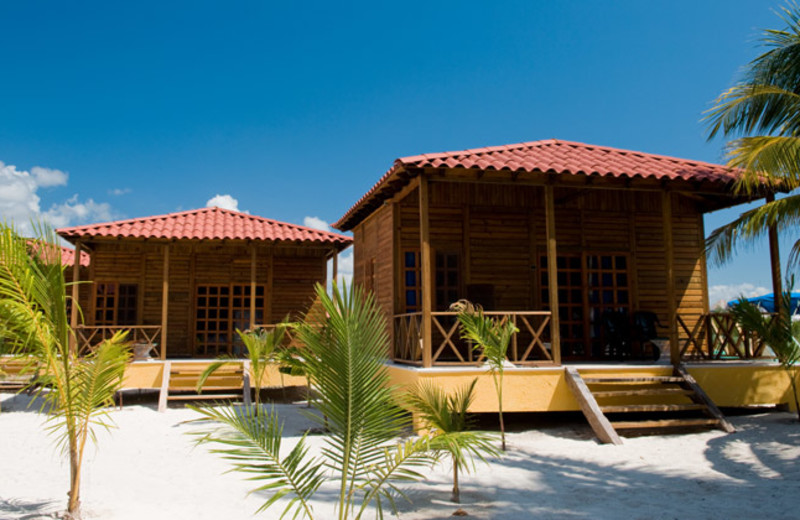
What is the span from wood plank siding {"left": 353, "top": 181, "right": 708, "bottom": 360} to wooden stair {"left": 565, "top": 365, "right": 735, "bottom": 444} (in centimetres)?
235

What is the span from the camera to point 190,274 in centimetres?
1564

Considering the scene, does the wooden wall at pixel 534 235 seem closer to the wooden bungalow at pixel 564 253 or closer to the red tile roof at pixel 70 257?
the wooden bungalow at pixel 564 253

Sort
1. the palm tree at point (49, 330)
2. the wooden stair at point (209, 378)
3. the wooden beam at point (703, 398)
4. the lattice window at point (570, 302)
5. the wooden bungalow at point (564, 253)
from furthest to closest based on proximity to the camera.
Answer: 1. the wooden stair at point (209, 378)
2. the lattice window at point (570, 302)
3. the wooden bungalow at point (564, 253)
4. the wooden beam at point (703, 398)
5. the palm tree at point (49, 330)

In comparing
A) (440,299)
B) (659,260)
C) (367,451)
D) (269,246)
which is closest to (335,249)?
(269,246)

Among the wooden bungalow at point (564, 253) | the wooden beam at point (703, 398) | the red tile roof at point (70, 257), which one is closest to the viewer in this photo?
the wooden beam at point (703, 398)

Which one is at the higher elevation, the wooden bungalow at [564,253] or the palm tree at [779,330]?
the wooden bungalow at [564,253]

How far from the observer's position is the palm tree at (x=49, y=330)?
15.1 ft

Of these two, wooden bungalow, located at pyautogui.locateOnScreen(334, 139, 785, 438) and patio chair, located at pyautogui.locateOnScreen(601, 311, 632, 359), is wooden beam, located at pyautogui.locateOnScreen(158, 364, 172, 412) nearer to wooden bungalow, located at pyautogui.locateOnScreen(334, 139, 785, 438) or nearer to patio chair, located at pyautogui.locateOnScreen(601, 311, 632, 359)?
wooden bungalow, located at pyautogui.locateOnScreen(334, 139, 785, 438)

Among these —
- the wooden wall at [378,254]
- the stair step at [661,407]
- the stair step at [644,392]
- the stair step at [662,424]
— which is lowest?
the stair step at [662,424]

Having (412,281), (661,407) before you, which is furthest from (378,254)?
(661,407)

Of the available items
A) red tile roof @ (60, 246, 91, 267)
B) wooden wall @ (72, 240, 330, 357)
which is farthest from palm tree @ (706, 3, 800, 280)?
red tile roof @ (60, 246, 91, 267)

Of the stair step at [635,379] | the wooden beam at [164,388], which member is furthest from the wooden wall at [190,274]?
the stair step at [635,379]

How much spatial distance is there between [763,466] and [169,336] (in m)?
12.8

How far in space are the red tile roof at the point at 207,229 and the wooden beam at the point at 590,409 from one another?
23.7ft
